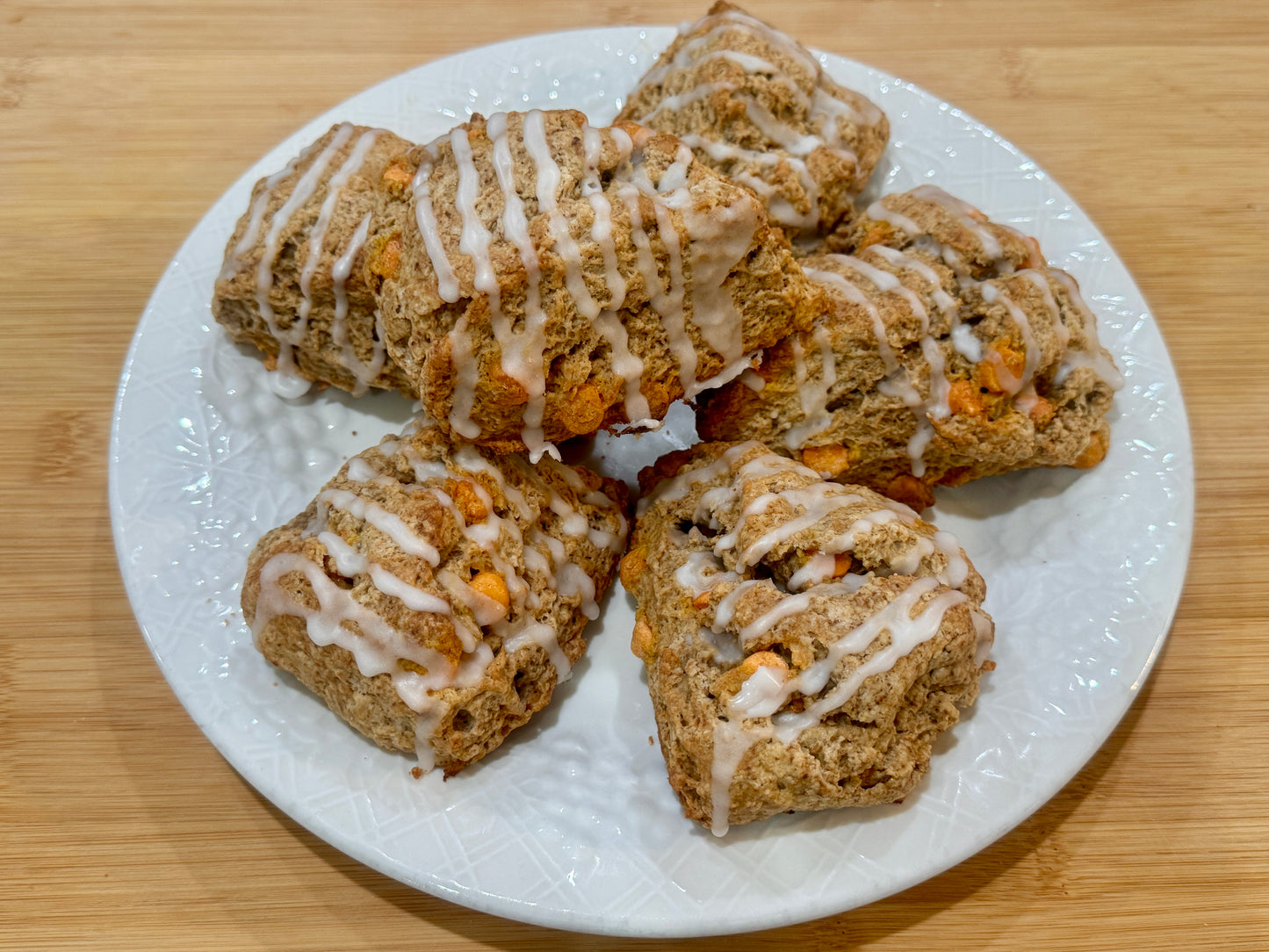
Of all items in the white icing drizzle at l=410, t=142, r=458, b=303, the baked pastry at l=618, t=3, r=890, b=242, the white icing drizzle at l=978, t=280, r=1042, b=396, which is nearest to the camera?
the white icing drizzle at l=410, t=142, r=458, b=303

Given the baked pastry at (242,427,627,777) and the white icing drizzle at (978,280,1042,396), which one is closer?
the baked pastry at (242,427,627,777)

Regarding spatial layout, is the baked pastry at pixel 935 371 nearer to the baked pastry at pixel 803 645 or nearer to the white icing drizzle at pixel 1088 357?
the white icing drizzle at pixel 1088 357

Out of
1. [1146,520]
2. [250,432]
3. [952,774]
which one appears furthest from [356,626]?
[1146,520]

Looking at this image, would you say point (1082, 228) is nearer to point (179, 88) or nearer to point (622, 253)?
point (622, 253)

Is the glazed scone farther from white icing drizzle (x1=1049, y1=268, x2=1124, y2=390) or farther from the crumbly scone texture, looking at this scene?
white icing drizzle (x1=1049, y1=268, x2=1124, y2=390)

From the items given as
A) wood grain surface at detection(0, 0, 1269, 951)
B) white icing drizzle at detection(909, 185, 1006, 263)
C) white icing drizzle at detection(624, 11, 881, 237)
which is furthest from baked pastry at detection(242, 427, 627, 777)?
white icing drizzle at detection(909, 185, 1006, 263)

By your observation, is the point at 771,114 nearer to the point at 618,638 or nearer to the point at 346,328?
the point at 346,328

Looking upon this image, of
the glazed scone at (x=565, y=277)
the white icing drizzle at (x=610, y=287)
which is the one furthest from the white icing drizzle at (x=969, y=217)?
the white icing drizzle at (x=610, y=287)
